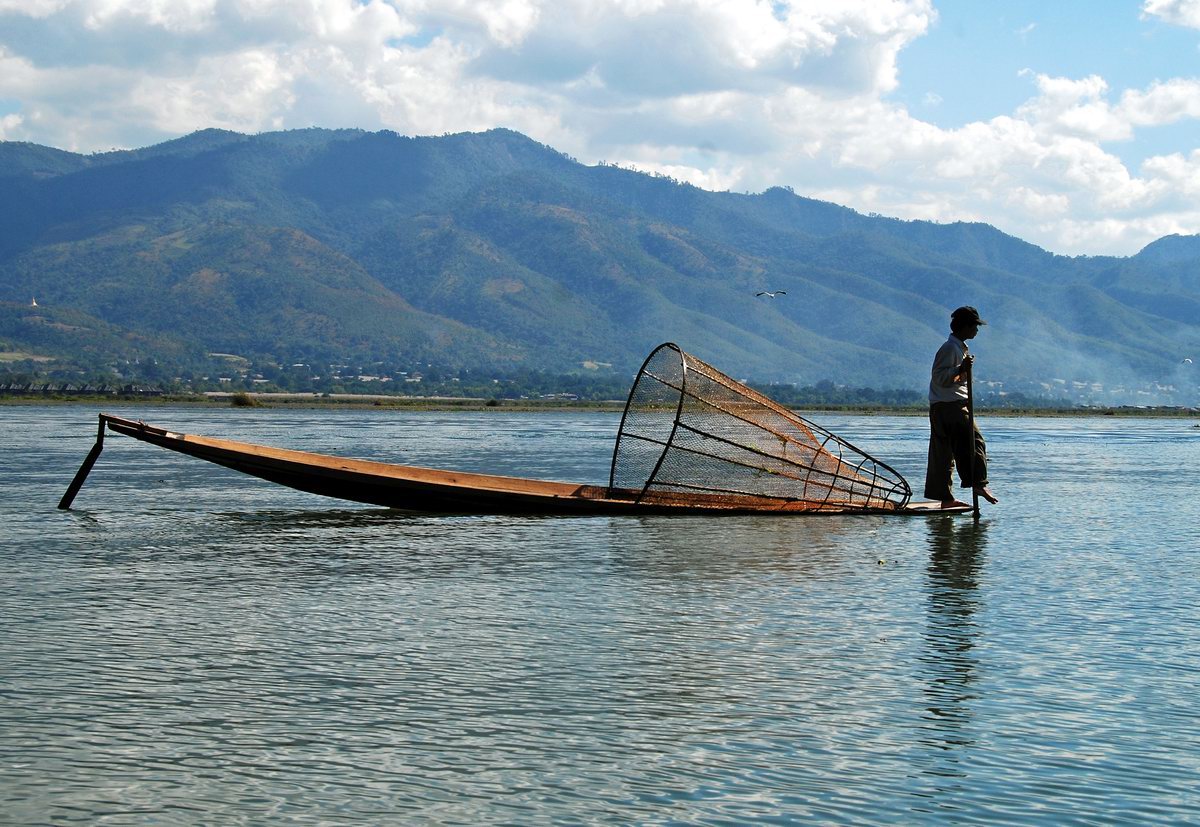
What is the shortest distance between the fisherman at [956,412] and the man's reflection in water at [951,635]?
1.33 metres

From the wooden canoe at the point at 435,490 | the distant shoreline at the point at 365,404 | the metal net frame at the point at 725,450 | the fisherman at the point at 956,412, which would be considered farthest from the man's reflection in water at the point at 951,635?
the distant shoreline at the point at 365,404

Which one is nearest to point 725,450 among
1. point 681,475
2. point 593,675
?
point 681,475

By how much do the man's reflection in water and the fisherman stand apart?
4.36 ft

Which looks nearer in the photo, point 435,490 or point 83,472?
point 435,490

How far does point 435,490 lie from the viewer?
2425 centimetres

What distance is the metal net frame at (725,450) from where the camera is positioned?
25438mm

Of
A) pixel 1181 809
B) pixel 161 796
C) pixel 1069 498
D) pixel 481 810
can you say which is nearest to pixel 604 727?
pixel 481 810

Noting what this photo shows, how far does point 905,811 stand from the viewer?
8469 millimetres

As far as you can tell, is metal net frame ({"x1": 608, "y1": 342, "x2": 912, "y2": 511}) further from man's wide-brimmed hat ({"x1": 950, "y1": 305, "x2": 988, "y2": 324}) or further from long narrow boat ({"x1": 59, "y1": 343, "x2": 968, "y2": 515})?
man's wide-brimmed hat ({"x1": 950, "y1": 305, "x2": 988, "y2": 324})

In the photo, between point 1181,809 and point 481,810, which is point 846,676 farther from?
point 481,810

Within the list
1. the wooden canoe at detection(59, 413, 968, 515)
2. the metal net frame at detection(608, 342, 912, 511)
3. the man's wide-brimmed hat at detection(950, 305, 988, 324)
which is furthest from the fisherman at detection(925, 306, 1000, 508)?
the wooden canoe at detection(59, 413, 968, 515)

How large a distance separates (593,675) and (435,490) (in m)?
12.7

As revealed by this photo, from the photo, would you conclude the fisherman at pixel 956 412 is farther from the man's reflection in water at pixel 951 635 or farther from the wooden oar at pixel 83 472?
the wooden oar at pixel 83 472

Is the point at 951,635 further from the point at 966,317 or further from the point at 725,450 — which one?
the point at 725,450
